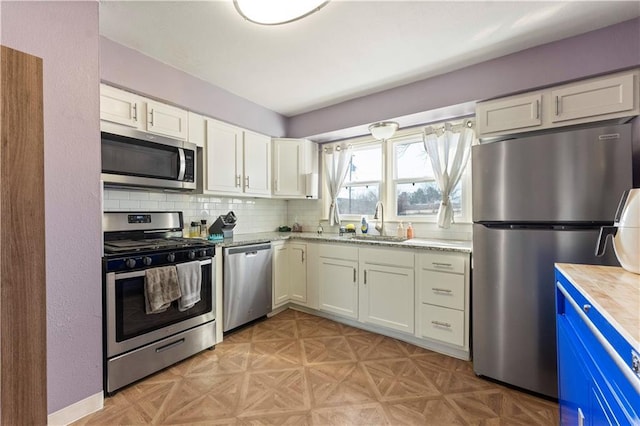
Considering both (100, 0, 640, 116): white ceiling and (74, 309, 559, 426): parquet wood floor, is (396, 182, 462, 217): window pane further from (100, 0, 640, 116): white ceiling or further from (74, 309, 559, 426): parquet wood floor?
(74, 309, 559, 426): parquet wood floor

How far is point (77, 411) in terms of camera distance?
5.40 ft

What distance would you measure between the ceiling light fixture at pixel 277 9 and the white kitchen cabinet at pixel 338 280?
2.06 meters

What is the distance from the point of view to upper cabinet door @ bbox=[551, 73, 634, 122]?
1.79m

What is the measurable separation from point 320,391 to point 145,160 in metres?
2.25

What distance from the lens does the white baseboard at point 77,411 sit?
1571 mm

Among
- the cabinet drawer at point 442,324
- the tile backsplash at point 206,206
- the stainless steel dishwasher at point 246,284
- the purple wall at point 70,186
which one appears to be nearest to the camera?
the purple wall at point 70,186

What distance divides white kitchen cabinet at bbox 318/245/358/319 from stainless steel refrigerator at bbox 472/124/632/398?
1142 millimetres

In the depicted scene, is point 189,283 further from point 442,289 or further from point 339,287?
point 442,289

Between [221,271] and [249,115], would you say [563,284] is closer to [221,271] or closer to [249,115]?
[221,271]

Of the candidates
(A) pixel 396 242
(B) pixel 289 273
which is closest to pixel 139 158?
(B) pixel 289 273

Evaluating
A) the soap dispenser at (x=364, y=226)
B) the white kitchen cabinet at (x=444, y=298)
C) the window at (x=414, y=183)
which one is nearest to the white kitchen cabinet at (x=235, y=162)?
the soap dispenser at (x=364, y=226)

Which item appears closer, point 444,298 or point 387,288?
point 444,298

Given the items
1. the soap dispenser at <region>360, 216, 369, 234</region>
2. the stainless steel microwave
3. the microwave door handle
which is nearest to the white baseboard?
the stainless steel microwave

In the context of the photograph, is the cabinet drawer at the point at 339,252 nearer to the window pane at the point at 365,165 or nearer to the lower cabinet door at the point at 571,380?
the window pane at the point at 365,165
